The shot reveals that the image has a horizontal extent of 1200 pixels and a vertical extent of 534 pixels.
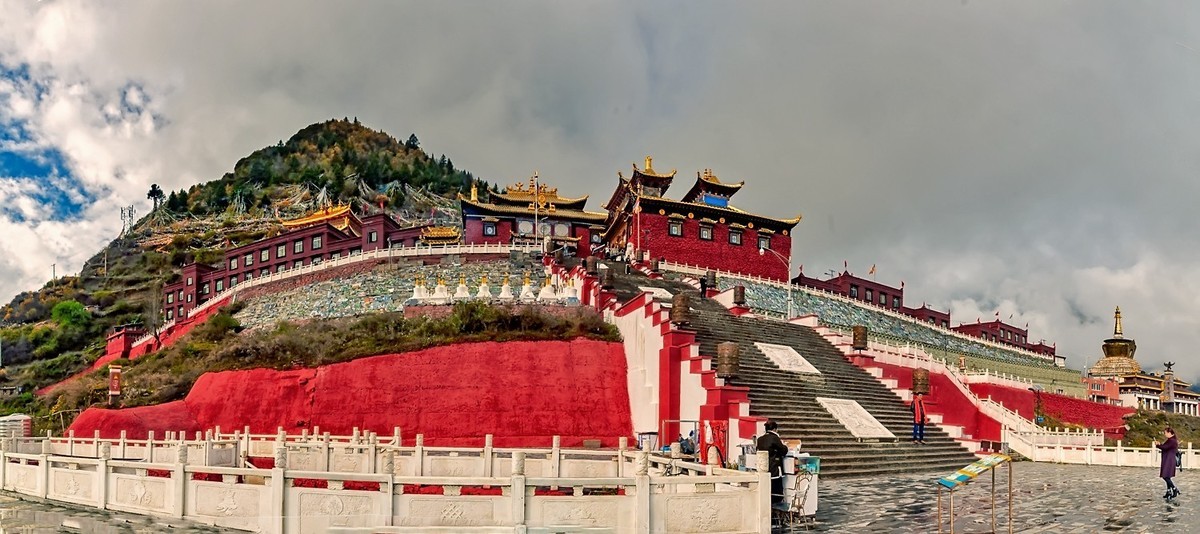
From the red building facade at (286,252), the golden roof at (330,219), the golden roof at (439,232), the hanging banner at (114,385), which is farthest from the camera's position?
the golden roof at (330,219)

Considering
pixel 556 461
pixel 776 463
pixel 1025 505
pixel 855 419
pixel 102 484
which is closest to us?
pixel 776 463

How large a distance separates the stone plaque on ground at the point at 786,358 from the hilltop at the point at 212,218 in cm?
5366

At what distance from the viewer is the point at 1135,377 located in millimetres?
57781

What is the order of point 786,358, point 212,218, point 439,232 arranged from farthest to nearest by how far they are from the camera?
point 212,218 → point 439,232 → point 786,358

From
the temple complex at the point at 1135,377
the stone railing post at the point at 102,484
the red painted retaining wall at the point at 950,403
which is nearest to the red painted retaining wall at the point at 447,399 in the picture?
the red painted retaining wall at the point at 950,403

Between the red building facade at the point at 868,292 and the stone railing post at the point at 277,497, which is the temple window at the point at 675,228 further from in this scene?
the stone railing post at the point at 277,497

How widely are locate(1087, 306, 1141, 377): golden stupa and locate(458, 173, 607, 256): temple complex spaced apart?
128 ft

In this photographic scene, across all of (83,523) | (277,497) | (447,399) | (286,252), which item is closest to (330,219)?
(286,252)

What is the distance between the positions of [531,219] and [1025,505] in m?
48.1

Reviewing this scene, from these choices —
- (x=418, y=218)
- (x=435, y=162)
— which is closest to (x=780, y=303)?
(x=418, y=218)

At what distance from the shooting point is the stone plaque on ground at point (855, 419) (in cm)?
1886

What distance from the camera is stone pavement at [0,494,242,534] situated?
32.9 feet

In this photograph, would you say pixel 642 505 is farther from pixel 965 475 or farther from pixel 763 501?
pixel 965 475

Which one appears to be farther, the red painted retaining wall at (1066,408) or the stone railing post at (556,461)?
the red painted retaining wall at (1066,408)
